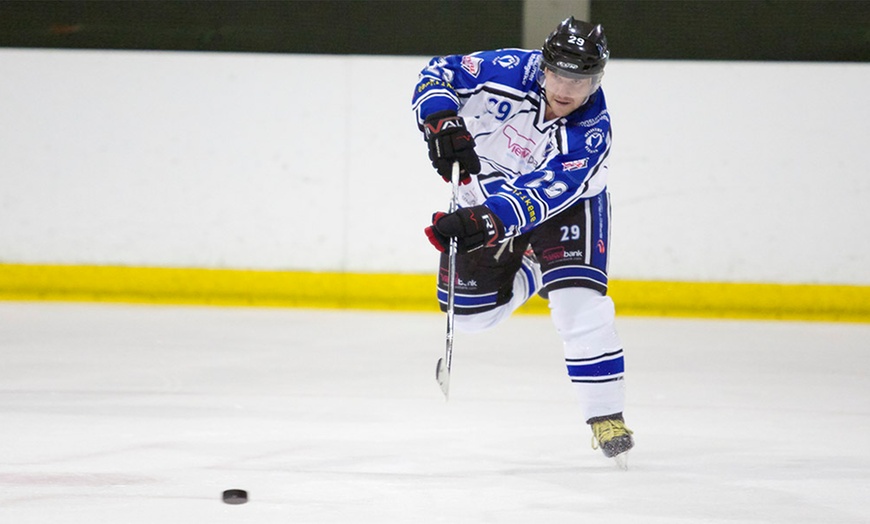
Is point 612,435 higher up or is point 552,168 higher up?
point 552,168

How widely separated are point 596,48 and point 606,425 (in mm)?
981

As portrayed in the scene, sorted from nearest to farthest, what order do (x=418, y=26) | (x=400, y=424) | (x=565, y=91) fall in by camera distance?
1. (x=565, y=91)
2. (x=400, y=424)
3. (x=418, y=26)

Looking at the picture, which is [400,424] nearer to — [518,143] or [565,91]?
[518,143]

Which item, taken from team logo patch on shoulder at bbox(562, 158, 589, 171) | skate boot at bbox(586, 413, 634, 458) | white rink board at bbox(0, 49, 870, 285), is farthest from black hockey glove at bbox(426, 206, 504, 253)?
white rink board at bbox(0, 49, 870, 285)

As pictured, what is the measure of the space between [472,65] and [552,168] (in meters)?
0.40

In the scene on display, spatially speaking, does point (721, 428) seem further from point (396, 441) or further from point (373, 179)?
point (373, 179)

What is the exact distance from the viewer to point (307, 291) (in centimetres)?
573

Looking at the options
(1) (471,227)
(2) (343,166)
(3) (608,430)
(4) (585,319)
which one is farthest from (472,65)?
(2) (343,166)

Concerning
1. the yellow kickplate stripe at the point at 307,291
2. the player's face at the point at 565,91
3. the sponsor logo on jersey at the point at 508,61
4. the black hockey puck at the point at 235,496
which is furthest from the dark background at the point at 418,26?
the black hockey puck at the point at 235,496

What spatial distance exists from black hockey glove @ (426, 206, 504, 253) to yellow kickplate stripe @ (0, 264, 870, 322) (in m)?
2.85

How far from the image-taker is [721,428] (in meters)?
3.51

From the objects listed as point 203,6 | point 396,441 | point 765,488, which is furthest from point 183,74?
point 765,488

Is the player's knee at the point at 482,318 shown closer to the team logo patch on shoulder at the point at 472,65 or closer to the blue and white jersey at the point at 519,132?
the blue and white jersey at the point at 519,132

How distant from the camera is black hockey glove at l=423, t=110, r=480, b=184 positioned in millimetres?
2863
